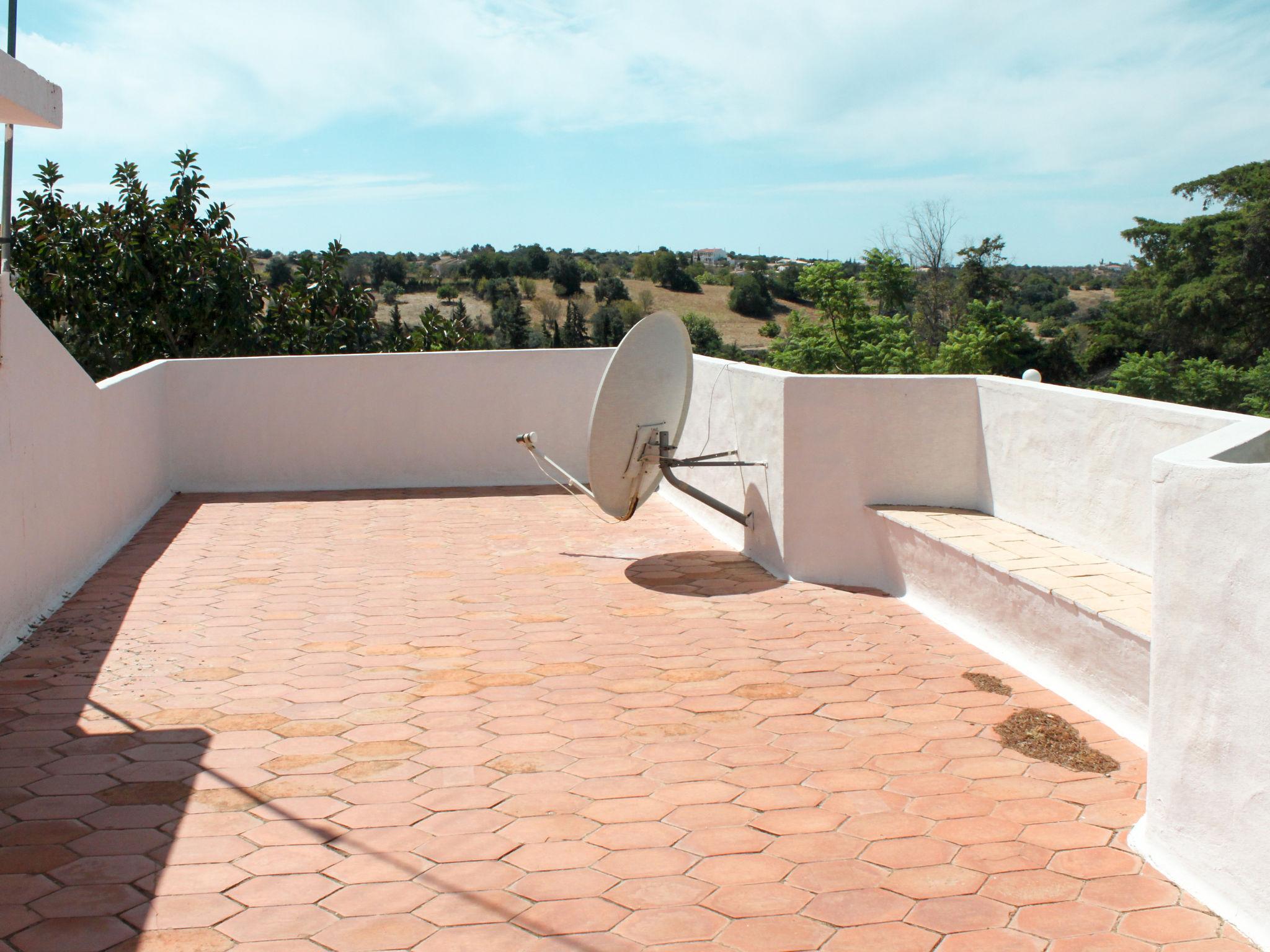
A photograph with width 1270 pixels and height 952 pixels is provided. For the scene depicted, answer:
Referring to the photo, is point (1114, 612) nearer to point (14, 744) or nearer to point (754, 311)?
point (14, 744)

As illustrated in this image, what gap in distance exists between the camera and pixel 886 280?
25.2 meters

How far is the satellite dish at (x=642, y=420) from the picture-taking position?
6750mm

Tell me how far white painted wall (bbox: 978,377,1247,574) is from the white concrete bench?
0.10 m

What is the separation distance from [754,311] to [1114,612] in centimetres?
4088

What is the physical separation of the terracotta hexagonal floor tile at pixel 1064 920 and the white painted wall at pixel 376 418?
24.3ft

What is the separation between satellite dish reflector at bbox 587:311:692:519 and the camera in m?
6.77

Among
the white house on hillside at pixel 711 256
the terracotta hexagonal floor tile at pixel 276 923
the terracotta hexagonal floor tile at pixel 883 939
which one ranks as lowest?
the terracotta hexagonal floor tile at pixel 276 923

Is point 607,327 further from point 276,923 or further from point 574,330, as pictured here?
point 276,923

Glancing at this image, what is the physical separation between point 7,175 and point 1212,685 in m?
Answer: 5.45

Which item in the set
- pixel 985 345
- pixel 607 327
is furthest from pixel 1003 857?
pixel 607 327

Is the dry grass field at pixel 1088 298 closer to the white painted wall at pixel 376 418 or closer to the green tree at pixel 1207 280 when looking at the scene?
the green tree at pixel 1207 280

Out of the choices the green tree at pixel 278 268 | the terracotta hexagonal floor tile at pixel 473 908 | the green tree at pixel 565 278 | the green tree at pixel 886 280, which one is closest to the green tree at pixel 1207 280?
the green tree at pixel 886 280

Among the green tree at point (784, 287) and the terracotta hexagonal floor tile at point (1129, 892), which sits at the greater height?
the green tree at point (784, 287)

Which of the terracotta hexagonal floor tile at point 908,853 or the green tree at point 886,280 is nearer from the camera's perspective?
the terracotta hexagonal floor tile at point 908,853
